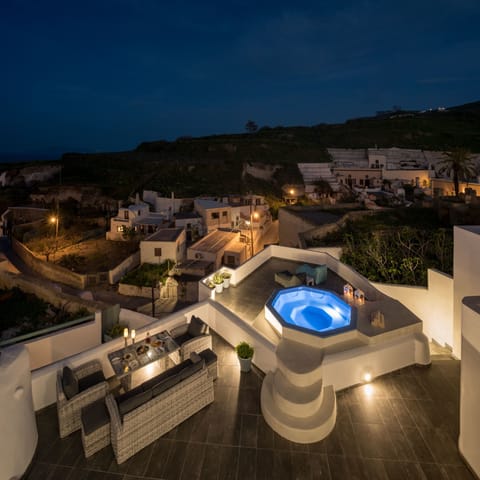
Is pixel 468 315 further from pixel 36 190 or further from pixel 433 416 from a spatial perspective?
pixel 36 190

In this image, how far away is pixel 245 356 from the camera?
5.69 m

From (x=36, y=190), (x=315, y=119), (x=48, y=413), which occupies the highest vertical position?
(x=315, y=119)

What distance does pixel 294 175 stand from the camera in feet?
119

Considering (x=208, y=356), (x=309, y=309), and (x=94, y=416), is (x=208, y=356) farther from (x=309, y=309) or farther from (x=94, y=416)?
(x=309, y=309)

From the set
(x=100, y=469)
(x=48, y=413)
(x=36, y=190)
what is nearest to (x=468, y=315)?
(x=100, y=469)

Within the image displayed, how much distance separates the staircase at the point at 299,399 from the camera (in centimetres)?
438

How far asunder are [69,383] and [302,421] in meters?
3.29

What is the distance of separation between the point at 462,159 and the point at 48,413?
2659cm

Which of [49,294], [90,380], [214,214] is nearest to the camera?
[90,380]

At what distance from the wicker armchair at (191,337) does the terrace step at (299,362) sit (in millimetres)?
1337

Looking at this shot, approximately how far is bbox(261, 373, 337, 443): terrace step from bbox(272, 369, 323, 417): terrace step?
2.2 inches

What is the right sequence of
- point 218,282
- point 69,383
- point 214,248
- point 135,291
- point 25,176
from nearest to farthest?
point 69,383
point 218,282
point 135,291
point 214,248
point 25,176

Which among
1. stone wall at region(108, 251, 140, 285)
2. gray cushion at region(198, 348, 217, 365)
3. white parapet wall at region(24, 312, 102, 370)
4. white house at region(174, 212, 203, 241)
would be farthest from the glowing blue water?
white house at region(174, 212, 203, 241)

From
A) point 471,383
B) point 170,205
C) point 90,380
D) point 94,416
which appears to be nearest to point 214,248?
point 170,205
